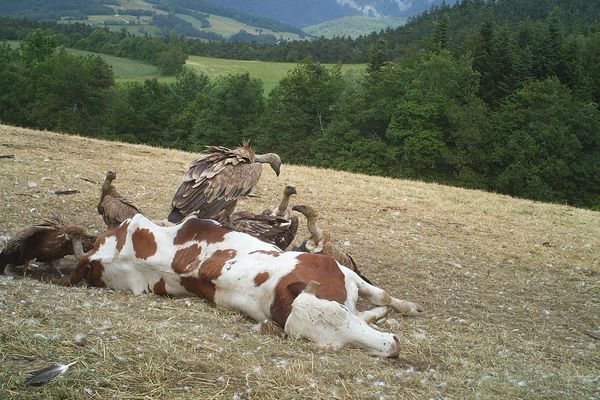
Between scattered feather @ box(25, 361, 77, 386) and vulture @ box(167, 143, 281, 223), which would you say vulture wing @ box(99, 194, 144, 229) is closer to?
vulture @ box(167, 143, 281, 223)

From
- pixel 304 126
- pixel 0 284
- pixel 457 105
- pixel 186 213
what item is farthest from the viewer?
pixel 304 126

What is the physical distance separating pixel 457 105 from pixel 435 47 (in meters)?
18.3

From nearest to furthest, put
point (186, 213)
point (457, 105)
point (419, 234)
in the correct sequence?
point (186, 213) → point (419, 234) → point (457, 105)

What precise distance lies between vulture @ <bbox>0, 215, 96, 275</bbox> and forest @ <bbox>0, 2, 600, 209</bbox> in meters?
41.1

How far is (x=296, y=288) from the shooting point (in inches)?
202

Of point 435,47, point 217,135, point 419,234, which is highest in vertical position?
point 435,47

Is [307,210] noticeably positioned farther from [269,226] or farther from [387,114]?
[387,114]

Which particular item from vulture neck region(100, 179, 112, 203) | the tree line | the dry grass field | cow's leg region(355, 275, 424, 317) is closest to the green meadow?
the tree line

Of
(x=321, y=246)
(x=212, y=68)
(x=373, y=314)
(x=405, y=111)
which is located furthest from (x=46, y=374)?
(x=212, y=68)

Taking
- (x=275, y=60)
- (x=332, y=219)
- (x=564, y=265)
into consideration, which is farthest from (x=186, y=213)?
(x=275, y=60)

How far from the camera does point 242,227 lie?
7.12m

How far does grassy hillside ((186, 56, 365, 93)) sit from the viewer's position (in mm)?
100244

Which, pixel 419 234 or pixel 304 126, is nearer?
pixel 419 234

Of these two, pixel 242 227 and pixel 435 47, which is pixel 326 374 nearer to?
pixel 242 227
